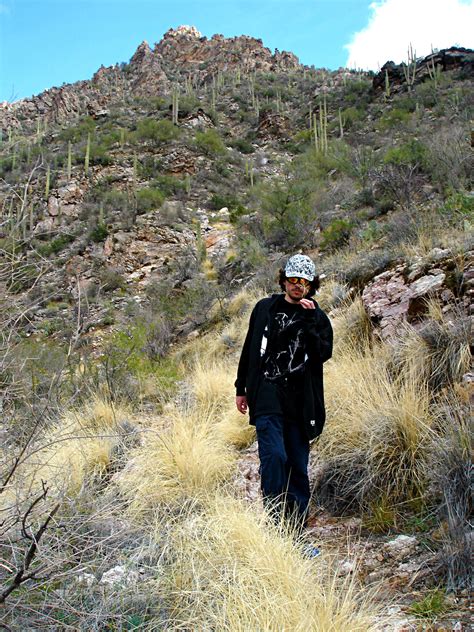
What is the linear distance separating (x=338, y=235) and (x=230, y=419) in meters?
6.06

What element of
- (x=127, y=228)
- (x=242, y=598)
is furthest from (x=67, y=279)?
(x=242, y=598)

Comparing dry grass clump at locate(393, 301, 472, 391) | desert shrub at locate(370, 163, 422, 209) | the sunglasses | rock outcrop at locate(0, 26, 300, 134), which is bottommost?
dry grass clump at locate(393, 301, 472, 391)

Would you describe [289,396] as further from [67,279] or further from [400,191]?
[67,279]

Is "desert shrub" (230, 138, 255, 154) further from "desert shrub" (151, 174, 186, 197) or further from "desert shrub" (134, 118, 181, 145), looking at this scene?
"desert shrub" (151, 174, 186, 197)

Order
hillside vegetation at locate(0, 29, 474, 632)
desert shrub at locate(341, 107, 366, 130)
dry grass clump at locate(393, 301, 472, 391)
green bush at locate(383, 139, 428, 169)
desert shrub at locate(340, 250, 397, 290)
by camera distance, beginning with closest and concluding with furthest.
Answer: hillside vegetation at locate(0, 29, 474, 632) → dry grass clump at locate(393, 301, 472, 391) → desert shrub at locate(340, 250, 397, 290) → green bush at locate(383, 139, 428, 169) → desert shrub at locate(341, 107, 366, 130)

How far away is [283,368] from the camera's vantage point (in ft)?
9.97

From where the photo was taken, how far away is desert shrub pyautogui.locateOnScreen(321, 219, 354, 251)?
9570mm

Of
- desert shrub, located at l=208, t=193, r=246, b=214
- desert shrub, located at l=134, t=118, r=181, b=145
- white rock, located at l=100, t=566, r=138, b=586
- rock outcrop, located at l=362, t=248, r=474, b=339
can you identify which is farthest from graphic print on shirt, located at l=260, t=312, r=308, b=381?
desert shrub, located at l=134, t=118, r=181, b=145

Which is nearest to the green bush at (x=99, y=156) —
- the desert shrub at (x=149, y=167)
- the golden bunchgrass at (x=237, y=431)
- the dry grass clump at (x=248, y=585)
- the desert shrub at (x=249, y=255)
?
the desert shrub at (x=149, y=167)

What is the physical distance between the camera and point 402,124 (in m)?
21.3

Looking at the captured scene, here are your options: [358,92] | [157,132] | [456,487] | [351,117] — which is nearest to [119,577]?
[456,487]

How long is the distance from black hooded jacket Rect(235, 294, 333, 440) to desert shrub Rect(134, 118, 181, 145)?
76.6 feet

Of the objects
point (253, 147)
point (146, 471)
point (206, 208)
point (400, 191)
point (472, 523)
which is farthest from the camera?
point (253, 147)

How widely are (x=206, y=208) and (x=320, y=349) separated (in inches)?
687
